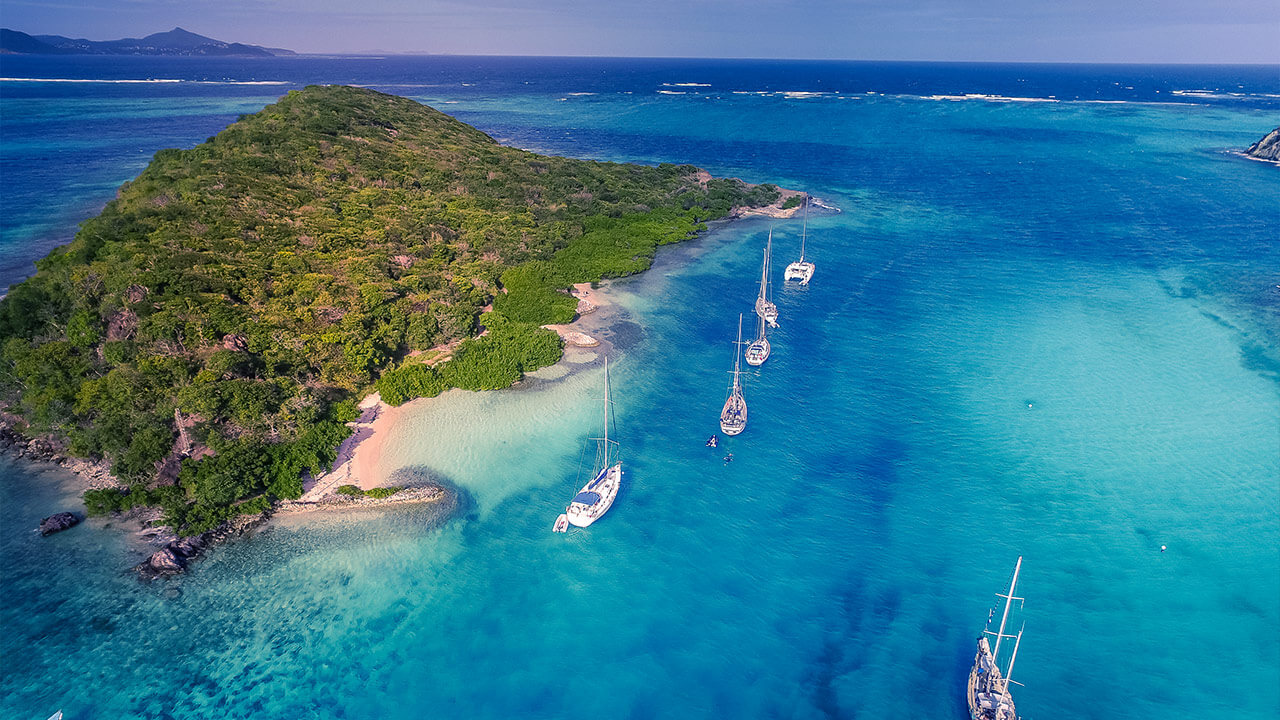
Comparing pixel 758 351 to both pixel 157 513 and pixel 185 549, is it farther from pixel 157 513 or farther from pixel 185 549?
pixel 157 513

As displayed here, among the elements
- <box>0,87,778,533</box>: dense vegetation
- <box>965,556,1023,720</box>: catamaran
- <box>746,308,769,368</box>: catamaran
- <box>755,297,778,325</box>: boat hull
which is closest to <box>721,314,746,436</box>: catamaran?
<box>746,308,769,368</box>: catamaran

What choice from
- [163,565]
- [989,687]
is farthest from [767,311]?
[163,565]

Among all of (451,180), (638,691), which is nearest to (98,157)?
(451,180)

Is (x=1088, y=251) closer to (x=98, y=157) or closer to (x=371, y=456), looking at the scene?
(x=371, y=456)

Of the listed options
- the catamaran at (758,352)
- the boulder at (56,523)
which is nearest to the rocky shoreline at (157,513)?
the boulder at (56,523)

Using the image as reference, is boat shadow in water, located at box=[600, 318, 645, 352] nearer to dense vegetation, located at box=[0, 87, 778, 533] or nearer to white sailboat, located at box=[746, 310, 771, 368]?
dense vegetation, located at box=[0, 87, 778, 533]

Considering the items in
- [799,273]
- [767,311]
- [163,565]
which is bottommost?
[163,565]
